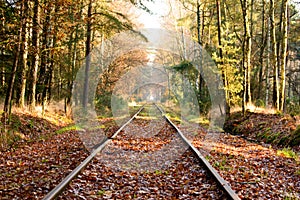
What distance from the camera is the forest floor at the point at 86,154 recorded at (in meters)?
5.78

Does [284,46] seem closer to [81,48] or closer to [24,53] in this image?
[24,53]

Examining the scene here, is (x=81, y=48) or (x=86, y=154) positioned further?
(x=81, y=48)

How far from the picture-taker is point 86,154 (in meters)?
8.59

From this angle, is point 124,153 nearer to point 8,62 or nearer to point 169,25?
point 8,62

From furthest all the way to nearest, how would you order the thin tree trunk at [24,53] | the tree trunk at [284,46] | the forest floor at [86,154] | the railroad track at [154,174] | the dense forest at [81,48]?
the tree trunk at [284,46], the dense forest at [81,48], the thin tree trunk at [24,53], the forest floor at [86,154], the railroad track at [154,174]

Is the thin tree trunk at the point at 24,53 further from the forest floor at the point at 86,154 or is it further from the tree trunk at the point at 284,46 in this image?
the tree trunk at the point at 284,46

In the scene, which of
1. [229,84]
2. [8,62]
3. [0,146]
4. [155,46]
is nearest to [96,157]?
[0,146]

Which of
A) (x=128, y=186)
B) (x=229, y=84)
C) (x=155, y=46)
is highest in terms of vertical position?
(x=155, y=46)

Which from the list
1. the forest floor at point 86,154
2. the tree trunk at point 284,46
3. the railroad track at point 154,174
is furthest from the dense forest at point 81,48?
the railroad track at point 154,174

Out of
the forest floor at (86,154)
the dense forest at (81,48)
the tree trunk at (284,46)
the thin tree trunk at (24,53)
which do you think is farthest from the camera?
the tree trunk at (284,46)

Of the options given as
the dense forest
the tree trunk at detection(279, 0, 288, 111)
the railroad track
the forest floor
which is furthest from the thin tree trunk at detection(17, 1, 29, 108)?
the tree trunk at detection(279, 0, 288, 111)

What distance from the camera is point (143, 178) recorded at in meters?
6.80

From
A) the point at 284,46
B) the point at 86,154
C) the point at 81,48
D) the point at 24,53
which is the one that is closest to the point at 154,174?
the point at 86,154

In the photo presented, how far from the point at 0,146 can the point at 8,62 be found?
6.09 metres
